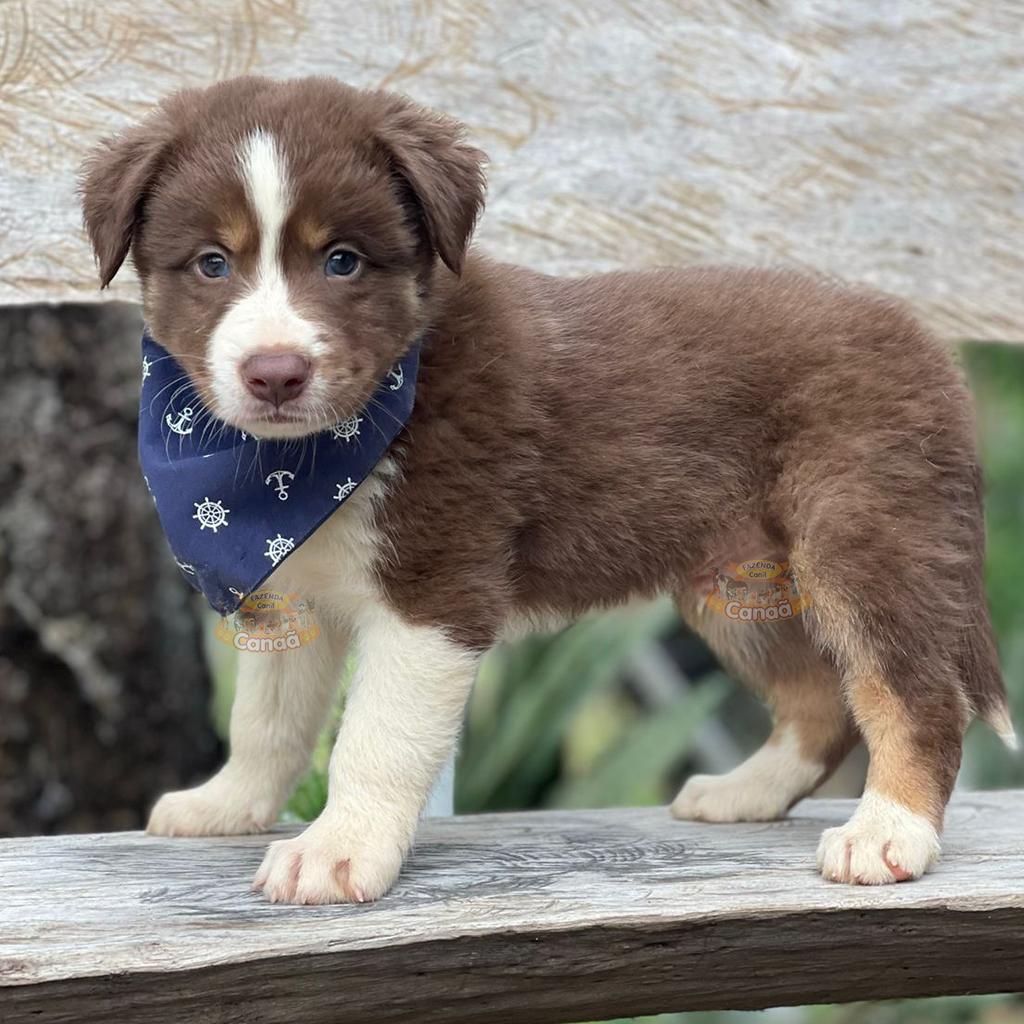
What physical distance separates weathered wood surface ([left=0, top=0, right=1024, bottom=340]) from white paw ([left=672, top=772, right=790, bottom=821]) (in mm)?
1352

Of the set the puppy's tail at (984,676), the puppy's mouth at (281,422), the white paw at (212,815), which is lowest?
the white paw at (212,815)

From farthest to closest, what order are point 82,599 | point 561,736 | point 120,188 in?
point 561,736 → point 82,599 → point 120,188

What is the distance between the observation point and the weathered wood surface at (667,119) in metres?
3.74

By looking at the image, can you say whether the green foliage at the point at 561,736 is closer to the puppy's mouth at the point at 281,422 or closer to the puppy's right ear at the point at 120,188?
the puppy's mouth at the point at 281,422

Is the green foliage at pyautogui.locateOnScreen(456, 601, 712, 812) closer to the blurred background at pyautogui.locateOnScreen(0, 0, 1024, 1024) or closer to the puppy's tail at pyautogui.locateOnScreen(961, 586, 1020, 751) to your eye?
the blurred background at pyautogui.locateOnScreen(0, 0, 1024, 1024)

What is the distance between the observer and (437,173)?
9.50ft

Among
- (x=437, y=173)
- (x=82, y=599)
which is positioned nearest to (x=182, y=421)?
(x=437, y=173)

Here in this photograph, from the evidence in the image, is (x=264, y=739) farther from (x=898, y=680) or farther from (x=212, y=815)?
(x=898, y=680)

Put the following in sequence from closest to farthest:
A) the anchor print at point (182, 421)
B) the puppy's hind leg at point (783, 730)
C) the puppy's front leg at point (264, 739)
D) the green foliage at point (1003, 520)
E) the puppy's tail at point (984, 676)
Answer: the anchor print at point (182, 421) → the puppy's tail at point (984, 676) → the puppy's front leg at point (264, 739) → the puppy's hind leg at point (783, 730) → the green foliage at point (1003, 520)

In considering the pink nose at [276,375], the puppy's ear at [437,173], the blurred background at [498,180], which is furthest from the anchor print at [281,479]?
the blurred background at [498,180]

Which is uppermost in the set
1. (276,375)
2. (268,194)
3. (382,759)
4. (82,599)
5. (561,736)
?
(268,194)

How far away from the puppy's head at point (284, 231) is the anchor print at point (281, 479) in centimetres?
15

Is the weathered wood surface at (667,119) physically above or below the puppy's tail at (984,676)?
above

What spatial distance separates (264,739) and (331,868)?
727mm
